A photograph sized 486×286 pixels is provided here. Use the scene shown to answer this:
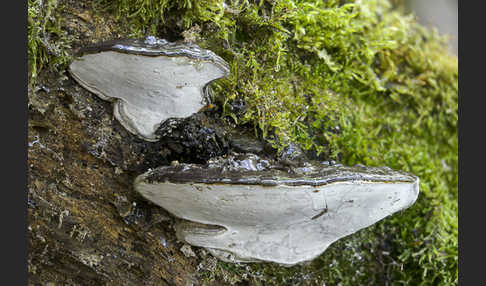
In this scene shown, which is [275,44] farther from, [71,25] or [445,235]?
[445,235]

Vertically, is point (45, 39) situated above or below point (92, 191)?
above

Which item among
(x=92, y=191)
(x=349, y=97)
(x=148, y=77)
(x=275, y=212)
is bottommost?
(x=92, y=191)

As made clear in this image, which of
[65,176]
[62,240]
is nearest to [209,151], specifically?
[65,176]

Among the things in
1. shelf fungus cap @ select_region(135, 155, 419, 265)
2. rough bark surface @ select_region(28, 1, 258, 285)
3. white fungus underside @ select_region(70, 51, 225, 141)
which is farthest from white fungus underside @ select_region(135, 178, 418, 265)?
white fungus underside @ select_region(70, 51, 225, 141)

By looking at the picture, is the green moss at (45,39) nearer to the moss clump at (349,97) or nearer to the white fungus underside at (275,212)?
the moss clump at (349,97)

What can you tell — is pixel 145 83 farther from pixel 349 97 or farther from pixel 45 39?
pixel 349 97

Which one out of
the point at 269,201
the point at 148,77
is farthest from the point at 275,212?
the point at 148,77
